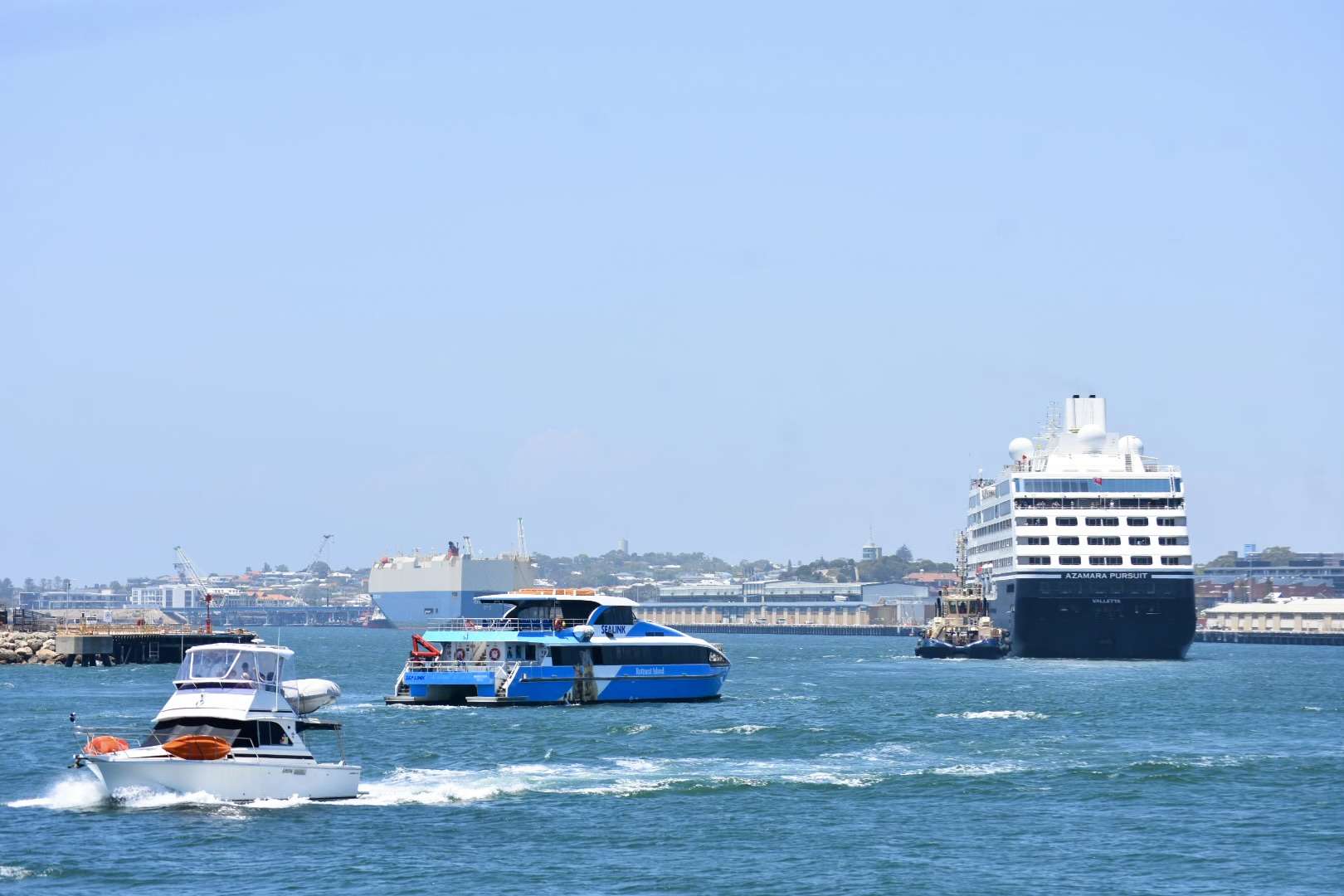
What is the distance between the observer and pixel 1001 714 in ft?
228

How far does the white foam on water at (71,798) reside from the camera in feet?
133

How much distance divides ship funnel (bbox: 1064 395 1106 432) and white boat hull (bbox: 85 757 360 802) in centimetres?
10167

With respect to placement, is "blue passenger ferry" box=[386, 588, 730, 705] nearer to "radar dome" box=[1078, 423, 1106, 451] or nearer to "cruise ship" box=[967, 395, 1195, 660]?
"cruise ship" box=[967, 395, 1195, 660]

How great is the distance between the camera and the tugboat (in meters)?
128

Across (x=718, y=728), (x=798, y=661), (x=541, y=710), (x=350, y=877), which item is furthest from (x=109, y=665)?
(x=350, y=877)

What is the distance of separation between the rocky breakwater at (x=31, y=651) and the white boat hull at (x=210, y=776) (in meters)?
87.0

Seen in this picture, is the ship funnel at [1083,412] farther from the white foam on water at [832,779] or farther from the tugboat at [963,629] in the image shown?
the white foam on water at [832,779]

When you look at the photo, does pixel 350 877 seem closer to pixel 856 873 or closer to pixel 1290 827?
pixel 856 873

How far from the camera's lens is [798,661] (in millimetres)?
143500

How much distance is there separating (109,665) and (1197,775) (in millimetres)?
89245

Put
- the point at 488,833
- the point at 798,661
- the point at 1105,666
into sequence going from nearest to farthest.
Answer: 1. the point at 488,833
2. the point at 1105,666
3. the point at 798,661

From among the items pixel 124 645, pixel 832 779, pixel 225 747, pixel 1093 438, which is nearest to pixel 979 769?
pixel 832 779

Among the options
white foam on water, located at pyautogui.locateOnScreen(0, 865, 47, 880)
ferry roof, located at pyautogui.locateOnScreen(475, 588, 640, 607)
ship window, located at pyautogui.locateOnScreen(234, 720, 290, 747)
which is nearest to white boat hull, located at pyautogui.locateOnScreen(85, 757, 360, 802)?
ship window, located at pyautogui.locateOnScreen(234, 720, 290, 747)

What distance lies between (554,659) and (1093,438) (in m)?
68.3
